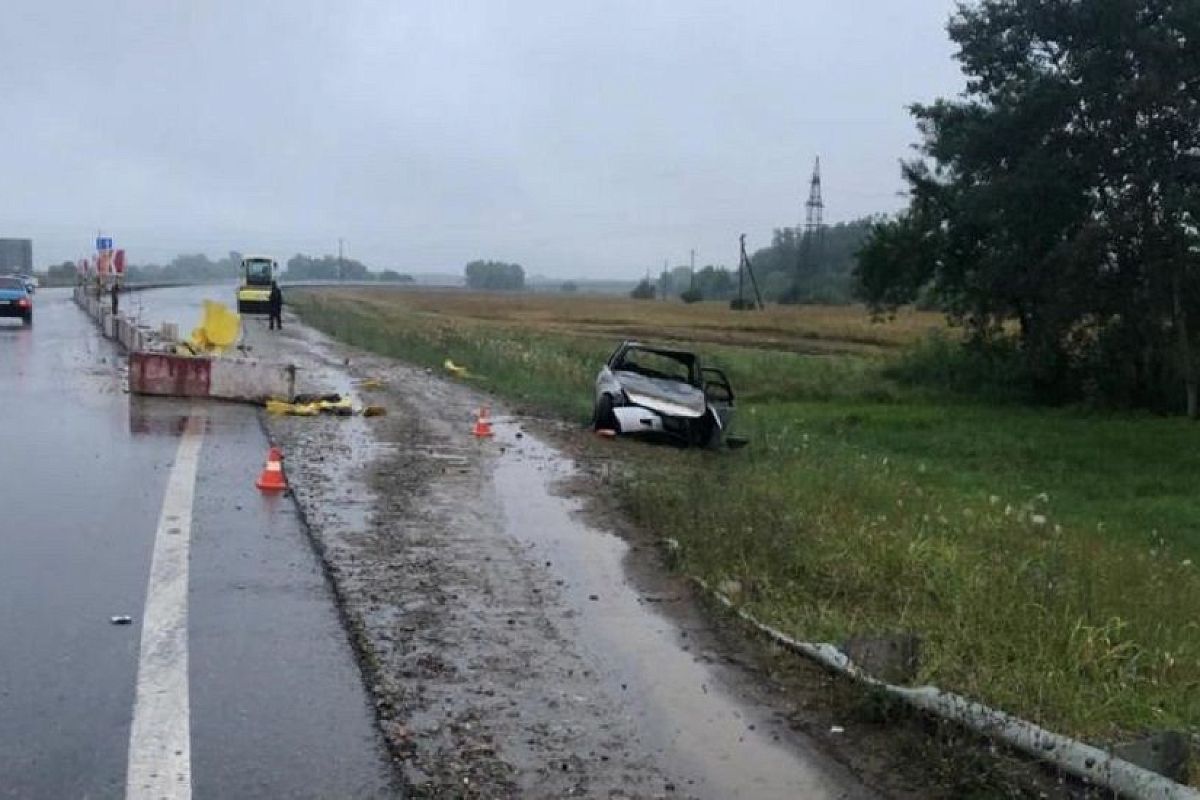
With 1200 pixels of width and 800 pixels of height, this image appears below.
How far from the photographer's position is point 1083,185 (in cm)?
2552

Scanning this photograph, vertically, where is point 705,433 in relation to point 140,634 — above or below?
below

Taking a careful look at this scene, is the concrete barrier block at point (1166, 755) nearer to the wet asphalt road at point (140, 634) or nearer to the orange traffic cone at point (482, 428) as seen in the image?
the wet asphalt road at point (140, 634)

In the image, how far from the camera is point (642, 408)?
17016 mm

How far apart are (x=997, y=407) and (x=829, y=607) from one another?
2355 cm

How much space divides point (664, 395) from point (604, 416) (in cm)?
86

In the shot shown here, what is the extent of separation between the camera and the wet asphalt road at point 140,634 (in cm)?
477

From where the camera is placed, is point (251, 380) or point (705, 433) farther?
point (251, 380)

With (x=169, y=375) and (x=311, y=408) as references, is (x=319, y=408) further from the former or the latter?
(x=169, y=375)

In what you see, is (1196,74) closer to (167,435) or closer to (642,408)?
(642,408)

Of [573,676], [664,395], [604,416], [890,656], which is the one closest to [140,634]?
[573,676]

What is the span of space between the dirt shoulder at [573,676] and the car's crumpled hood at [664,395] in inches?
222

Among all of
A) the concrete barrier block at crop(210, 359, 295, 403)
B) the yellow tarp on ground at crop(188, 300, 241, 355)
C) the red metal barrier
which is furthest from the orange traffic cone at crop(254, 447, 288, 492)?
the yellow tarp on ground at crop(188, 300, 241, 355)

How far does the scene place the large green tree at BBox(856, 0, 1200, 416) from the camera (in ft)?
78.9

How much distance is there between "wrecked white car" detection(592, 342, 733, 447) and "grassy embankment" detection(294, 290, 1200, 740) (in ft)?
1.81
